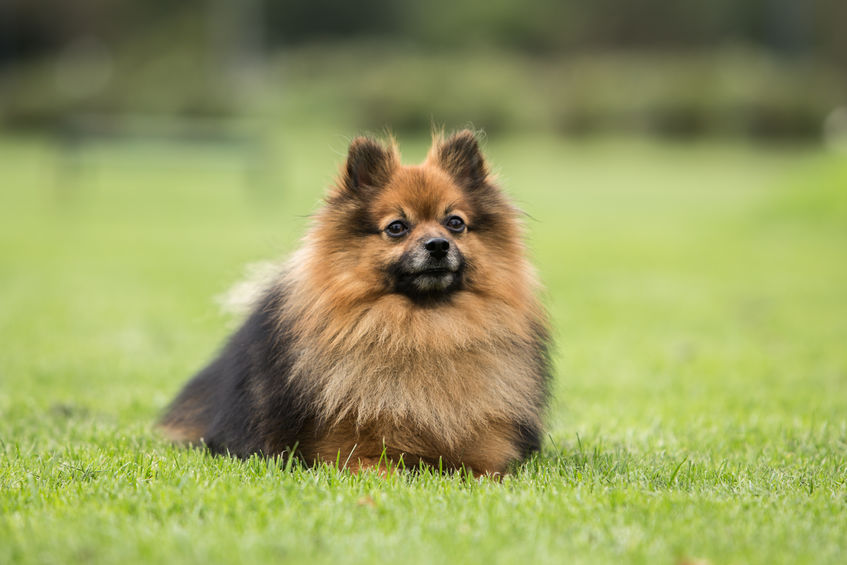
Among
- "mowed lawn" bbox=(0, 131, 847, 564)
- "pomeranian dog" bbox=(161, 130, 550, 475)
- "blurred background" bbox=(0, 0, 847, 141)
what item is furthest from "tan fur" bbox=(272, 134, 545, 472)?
"blurred background" bbox=(0, 0, 847, 141)

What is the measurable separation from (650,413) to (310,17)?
6239cm

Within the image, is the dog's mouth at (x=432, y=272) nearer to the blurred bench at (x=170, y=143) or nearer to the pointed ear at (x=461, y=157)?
the pointed ear at (x=461, y=157)

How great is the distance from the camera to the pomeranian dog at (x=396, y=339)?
414 centimetres

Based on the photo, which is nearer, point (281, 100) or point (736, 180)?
point (736, 180)

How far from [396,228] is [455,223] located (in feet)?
0.93

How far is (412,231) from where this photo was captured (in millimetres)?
4305

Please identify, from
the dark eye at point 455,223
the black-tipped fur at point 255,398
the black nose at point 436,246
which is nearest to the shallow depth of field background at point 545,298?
the black-tipped fur at point 255,398

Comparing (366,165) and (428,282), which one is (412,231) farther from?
(366,165)

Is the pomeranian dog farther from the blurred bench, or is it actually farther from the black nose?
the blurred bench

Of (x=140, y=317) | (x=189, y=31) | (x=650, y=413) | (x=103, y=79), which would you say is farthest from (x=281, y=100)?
(x=650, y=413)

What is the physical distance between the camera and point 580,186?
25.0 metres

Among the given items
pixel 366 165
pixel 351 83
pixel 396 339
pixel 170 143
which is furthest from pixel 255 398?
pixel 351 83

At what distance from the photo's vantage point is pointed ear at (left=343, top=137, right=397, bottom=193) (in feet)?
14.4

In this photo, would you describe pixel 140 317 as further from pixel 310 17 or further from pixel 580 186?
pixel 310 17
